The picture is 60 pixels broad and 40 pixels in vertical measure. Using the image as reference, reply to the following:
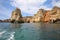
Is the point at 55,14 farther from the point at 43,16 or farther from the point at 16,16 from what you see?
the point at 16,16

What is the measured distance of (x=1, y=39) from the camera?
15.7m

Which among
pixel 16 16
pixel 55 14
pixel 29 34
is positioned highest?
pixel 55 14

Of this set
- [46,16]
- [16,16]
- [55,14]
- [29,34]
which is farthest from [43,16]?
A: [29,34]

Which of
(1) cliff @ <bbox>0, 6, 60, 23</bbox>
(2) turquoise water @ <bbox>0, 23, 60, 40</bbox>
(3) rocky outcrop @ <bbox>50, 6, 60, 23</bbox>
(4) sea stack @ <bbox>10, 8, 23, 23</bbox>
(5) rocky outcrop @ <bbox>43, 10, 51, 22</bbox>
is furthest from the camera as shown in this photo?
(5) rocky outcrop @ <bbox>43, 10, 51, 22</bbox>

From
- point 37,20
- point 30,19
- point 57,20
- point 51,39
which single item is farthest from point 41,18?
point 51,39

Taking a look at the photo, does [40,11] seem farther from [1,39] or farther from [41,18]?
[1,39]

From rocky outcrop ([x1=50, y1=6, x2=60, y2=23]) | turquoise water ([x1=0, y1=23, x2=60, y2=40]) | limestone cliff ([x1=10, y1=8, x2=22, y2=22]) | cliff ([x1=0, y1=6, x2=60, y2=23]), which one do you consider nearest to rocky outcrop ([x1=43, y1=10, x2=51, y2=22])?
cliff ([x1=0, y1=6, x2=60, y2=23])

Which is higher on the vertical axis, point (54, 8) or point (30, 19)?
point (54, 8)

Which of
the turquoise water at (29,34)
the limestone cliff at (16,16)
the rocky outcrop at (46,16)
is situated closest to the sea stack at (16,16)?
the limestone cliff at (16,16)

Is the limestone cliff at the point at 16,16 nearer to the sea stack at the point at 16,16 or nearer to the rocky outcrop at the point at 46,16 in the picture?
the sea stack at the point at 16,16

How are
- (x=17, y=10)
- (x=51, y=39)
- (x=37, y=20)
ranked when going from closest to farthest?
1. (x=51, y=39)
2. (x=17, y=10)
3. (x=37, y=20)

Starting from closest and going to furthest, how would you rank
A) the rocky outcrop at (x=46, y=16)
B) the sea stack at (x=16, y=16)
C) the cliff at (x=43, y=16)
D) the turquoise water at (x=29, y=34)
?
the turquoise water at (x=29, y=34)
the cliff at (x=43, y=16)
the sea stack at (x=16, y=16)
the rocky outcrop at (x=46, y=16)

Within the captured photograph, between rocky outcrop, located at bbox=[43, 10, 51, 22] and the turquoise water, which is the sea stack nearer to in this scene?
rocky outcrop, located at bbox=[43, 10, 51, 22]

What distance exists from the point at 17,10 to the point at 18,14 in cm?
294
